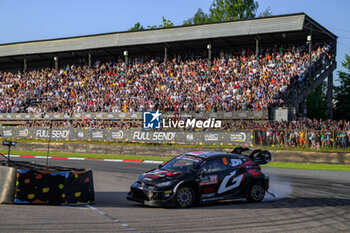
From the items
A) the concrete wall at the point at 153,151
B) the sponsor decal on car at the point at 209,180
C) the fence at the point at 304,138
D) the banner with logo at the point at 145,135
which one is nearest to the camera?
the sponsor decal on car at the point at 209,180

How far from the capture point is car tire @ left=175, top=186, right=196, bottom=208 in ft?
34.7

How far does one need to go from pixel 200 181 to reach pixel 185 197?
561 millimetres

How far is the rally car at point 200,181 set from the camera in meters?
10.5

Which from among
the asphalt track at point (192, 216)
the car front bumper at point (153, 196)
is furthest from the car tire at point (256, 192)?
the car front bumper at point (153, 196)

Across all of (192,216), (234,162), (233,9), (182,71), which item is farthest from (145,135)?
(233,9)

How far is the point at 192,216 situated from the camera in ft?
31.6

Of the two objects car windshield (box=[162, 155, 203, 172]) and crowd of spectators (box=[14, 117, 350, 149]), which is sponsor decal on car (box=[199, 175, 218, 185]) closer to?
car windshield (box=[162, 155, 203, 172])

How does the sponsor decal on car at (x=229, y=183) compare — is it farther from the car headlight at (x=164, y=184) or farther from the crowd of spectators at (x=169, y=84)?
the crowd of spectators at (x=169, y=84)

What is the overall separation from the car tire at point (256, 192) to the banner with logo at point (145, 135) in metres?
14.0

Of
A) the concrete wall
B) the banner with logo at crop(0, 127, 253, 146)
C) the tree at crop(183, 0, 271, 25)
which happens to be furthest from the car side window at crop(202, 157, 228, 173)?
the tree at crop(183, 0, 271, 25)

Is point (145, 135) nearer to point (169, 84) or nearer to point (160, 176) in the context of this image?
point (169, 84)

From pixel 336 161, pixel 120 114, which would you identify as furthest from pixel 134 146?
pixel 336 161

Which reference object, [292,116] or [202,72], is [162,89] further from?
[292,116]

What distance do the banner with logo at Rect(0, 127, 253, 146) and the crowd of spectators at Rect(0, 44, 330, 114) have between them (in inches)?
165
